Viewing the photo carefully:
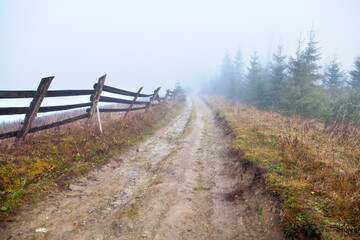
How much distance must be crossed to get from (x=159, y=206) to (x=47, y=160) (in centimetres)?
309

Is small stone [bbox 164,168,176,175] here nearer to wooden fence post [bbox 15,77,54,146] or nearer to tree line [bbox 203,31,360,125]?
wooden fence post [bbox 15,77,54,146]

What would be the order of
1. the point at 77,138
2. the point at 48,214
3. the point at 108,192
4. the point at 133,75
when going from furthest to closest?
1. the point at 133,75
2. the point at 77,138
3. the point at 108,192
4. the point at 48,214

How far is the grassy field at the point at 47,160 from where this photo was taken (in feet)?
10.1

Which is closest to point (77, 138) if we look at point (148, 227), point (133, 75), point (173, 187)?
point (173, 187)

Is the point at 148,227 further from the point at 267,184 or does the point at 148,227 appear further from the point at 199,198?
the point at 267,184

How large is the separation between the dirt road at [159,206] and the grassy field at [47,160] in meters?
0.29

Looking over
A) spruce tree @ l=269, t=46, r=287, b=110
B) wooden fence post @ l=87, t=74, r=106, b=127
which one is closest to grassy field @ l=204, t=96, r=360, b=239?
wooden fence post @ l=87, t=74, r=106, b=127

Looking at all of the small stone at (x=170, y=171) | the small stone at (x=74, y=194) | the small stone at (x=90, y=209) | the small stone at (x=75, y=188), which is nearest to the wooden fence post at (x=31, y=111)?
the small stone at (x=75, y=188)

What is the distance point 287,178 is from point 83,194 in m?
4.55

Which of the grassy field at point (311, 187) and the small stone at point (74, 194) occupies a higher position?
the grassy field at point (311, 187)

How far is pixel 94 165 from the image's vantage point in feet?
15.8

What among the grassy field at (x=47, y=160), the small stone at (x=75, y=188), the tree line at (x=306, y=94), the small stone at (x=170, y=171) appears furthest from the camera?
the tree line at (x=306, y=94)

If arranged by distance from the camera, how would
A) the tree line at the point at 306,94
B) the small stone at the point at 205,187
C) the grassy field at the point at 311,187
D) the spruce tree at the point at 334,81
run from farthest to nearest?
the spruce tree at the point at 334,81, the tree line at the point at 306,94, the small stone at the point at 205,187, the grassy field at the point at 311,187

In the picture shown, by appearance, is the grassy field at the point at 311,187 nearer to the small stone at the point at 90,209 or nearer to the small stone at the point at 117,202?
the small stone at the point at 117,202
